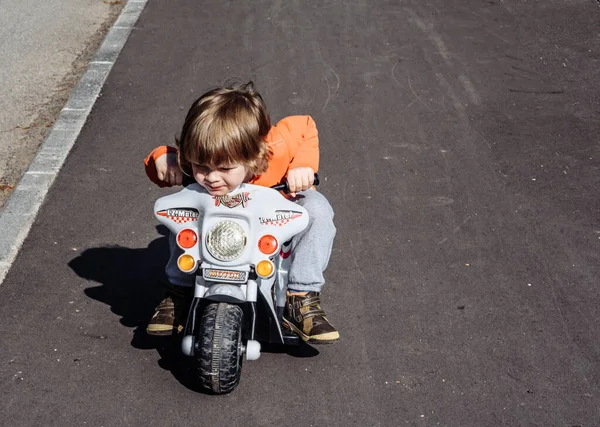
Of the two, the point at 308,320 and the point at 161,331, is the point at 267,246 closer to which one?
the point at 308,320

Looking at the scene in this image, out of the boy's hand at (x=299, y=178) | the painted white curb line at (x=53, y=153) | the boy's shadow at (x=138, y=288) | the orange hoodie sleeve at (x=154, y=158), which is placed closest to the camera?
the boy's hand at (x=299, y=178)

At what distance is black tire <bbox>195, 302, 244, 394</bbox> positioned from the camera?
3.83 meters

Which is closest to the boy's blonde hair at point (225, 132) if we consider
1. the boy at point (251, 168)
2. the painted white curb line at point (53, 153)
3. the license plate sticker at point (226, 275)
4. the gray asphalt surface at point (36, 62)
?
the boy at point (251, 168)

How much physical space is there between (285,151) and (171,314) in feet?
3.14

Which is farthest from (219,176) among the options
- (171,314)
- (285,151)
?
(171,314)

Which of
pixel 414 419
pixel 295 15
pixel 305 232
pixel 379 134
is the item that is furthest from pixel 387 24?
pixel 414 419

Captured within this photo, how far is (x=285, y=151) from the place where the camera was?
4.23 metres

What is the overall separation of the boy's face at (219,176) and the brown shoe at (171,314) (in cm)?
68

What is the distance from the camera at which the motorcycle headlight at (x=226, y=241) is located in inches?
151

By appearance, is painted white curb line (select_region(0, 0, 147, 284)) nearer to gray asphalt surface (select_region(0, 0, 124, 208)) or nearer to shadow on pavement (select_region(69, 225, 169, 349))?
gray asphalt surface (select_region(0, 0, 124, 208))

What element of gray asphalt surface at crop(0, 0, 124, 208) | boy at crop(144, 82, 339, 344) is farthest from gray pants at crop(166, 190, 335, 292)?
gray asphalt surface at crop(0, 0, 124, 208)

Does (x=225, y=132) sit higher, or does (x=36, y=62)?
(x=225, y=132)

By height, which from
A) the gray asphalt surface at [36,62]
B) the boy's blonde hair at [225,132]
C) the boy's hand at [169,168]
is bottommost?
the gray asphalt surface at [36,62]

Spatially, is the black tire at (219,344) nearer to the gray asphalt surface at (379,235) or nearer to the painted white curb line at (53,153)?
the gray asphalt surface at (379,235)
